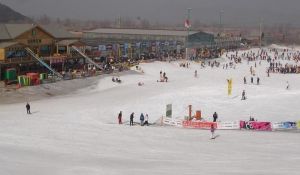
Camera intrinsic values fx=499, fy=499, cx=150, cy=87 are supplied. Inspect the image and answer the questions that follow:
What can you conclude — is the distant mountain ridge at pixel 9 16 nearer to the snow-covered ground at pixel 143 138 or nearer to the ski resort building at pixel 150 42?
the ski resort building at pixel 150 42

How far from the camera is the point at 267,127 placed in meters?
26.1

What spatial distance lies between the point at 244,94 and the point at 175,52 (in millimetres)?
45106

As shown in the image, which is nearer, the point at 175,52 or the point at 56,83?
the point at 56,83

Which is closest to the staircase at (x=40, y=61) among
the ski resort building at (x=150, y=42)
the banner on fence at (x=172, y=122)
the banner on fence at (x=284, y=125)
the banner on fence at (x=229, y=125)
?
the ski resort building at (x=150, y=42)

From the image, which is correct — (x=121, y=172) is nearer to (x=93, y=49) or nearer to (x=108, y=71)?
(x=108, y=71)

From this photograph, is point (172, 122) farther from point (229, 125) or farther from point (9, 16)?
point (9, 16)

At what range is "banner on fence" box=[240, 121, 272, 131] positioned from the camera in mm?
26141

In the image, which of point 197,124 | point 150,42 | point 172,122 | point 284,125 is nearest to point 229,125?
point 197,124

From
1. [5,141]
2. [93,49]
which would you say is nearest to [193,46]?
[93,49]

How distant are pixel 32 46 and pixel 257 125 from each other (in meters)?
29.4

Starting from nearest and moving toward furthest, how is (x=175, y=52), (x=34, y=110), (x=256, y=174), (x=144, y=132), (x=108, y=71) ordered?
(x=256, y=174)
(x=144, y=132)
(x=34, y=110)
(x=108, y=71)
(x=175, y=52)

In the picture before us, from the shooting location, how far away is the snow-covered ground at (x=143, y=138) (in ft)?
61.2

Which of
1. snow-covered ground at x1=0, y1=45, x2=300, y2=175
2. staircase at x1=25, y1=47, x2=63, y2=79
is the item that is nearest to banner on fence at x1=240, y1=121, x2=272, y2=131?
snow-covered ground at x1=0, y1=45, x2=300, y2=175

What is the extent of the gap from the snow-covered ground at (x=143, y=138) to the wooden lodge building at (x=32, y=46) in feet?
27.3
